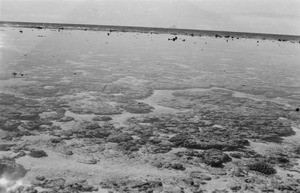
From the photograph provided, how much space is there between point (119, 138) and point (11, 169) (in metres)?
4.03

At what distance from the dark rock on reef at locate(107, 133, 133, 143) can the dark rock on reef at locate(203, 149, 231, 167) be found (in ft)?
9.62

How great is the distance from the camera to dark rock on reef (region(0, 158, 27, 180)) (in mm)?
8969

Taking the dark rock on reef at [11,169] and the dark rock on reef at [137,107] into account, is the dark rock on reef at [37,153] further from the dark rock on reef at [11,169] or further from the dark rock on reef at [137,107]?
the dark rock on reef at [137,107]

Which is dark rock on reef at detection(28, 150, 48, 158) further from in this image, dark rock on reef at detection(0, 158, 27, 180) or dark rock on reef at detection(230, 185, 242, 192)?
dark rock on reef at detection(230, 185, 242, 192)

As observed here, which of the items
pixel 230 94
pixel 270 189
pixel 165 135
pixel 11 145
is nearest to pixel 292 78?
pixel 230 94

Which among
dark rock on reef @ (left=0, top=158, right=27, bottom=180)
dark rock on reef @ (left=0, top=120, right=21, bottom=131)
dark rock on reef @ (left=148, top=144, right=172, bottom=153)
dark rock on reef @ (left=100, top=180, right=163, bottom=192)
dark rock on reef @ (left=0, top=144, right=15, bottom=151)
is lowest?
dark rock on reef @ (left=100, top=180, right=163, bottom=192)

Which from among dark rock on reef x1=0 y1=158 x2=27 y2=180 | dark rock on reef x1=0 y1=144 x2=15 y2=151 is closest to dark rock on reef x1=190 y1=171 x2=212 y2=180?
dark rock on reef x1=0 y1=158 x2=27 y2=180

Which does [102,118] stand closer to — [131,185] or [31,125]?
[31,125]

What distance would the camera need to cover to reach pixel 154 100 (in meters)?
17.6

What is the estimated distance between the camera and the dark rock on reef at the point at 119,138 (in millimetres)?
11906

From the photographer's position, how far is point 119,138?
12.1 meters

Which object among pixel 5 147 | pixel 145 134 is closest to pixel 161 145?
pixel 145 134

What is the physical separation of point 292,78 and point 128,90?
15.5 metres

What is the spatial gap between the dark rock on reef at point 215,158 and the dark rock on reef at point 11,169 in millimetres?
5613
